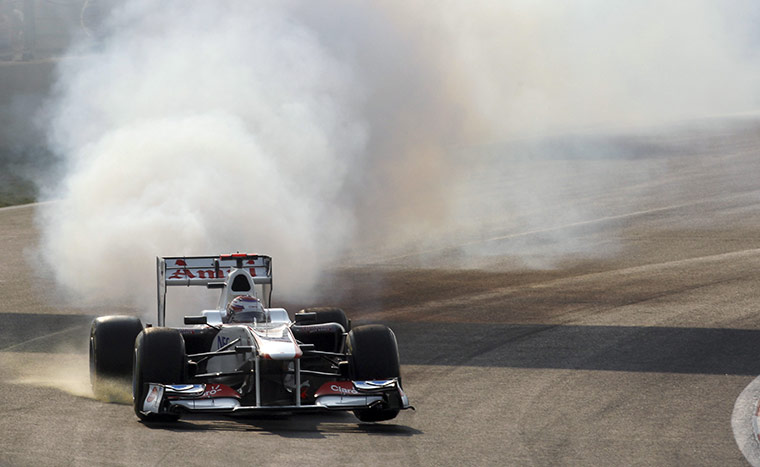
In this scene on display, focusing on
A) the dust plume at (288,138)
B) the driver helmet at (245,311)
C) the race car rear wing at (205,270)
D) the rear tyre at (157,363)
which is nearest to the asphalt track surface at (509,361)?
the rear tyre at (157,363)

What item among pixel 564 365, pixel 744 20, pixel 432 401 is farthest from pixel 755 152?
pixel 432 401

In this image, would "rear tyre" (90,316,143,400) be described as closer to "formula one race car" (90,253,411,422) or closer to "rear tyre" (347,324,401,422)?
"formula one race car" (90,253,411,422)

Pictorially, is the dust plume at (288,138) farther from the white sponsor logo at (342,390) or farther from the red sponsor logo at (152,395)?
the white sponsor logo at (342,390)

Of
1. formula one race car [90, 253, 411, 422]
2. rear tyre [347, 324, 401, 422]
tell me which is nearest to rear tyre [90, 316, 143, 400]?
formula one race car [90, 253, 411, 422]

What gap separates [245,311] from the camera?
1269cm

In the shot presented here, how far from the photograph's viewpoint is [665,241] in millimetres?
26156

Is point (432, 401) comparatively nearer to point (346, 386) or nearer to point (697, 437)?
point (346, 386)

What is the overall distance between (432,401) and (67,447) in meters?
4.33

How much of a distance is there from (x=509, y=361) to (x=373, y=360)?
147 inches

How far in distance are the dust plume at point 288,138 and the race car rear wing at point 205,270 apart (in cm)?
302

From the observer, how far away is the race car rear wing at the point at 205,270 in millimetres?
13844

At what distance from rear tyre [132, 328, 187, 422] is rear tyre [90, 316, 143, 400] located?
3.51ft

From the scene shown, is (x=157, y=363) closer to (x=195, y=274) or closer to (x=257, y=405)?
(x=257, y=405)

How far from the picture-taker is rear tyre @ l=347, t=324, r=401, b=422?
1168 cm
